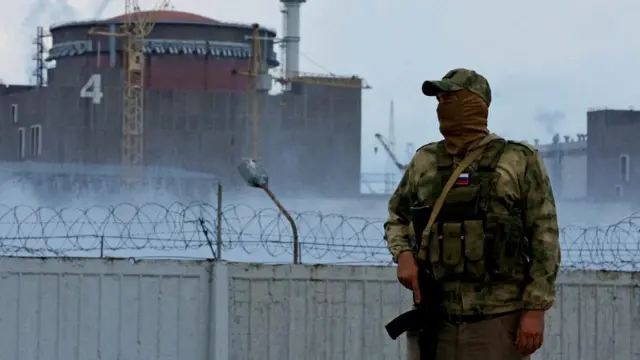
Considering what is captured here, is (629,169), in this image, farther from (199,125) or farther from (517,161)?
(517,161)

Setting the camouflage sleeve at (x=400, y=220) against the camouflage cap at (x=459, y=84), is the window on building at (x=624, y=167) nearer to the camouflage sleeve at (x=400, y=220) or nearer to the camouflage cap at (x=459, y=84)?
the camouflage sleeve at (x=400, y=220)

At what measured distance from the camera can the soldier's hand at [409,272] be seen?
4.51 metres

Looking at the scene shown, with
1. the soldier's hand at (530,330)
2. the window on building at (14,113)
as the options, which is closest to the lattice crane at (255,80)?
the window on building at (14,113)

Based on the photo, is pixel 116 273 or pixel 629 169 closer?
pixel 116 273

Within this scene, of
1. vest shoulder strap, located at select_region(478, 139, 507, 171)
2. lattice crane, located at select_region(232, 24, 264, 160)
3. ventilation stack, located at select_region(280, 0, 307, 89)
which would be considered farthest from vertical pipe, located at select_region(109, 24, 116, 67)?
vest shoulder strap, located at select_region(478, 139, 507, 171)

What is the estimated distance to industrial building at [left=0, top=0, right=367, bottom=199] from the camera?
73.0 m

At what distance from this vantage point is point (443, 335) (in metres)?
4.54

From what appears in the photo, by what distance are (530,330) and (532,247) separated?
0.95 feet

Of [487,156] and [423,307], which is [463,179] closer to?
[487,156]

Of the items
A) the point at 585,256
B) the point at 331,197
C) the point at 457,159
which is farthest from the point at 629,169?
the point at 457,159

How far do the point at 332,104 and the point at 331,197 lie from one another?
921 centimetres

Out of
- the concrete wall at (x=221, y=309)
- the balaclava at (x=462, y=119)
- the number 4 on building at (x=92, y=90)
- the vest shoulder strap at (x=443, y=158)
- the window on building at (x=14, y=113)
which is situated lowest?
the concrete wall at (x=221, y=309)

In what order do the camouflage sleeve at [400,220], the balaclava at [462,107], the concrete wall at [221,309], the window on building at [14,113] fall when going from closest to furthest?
the balaclava at [462,107]
the camouflage sleeve at [400,220]
the concrete wall at [221,309]
the window on building at [14,113]

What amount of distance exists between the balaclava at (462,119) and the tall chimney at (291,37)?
255ft
